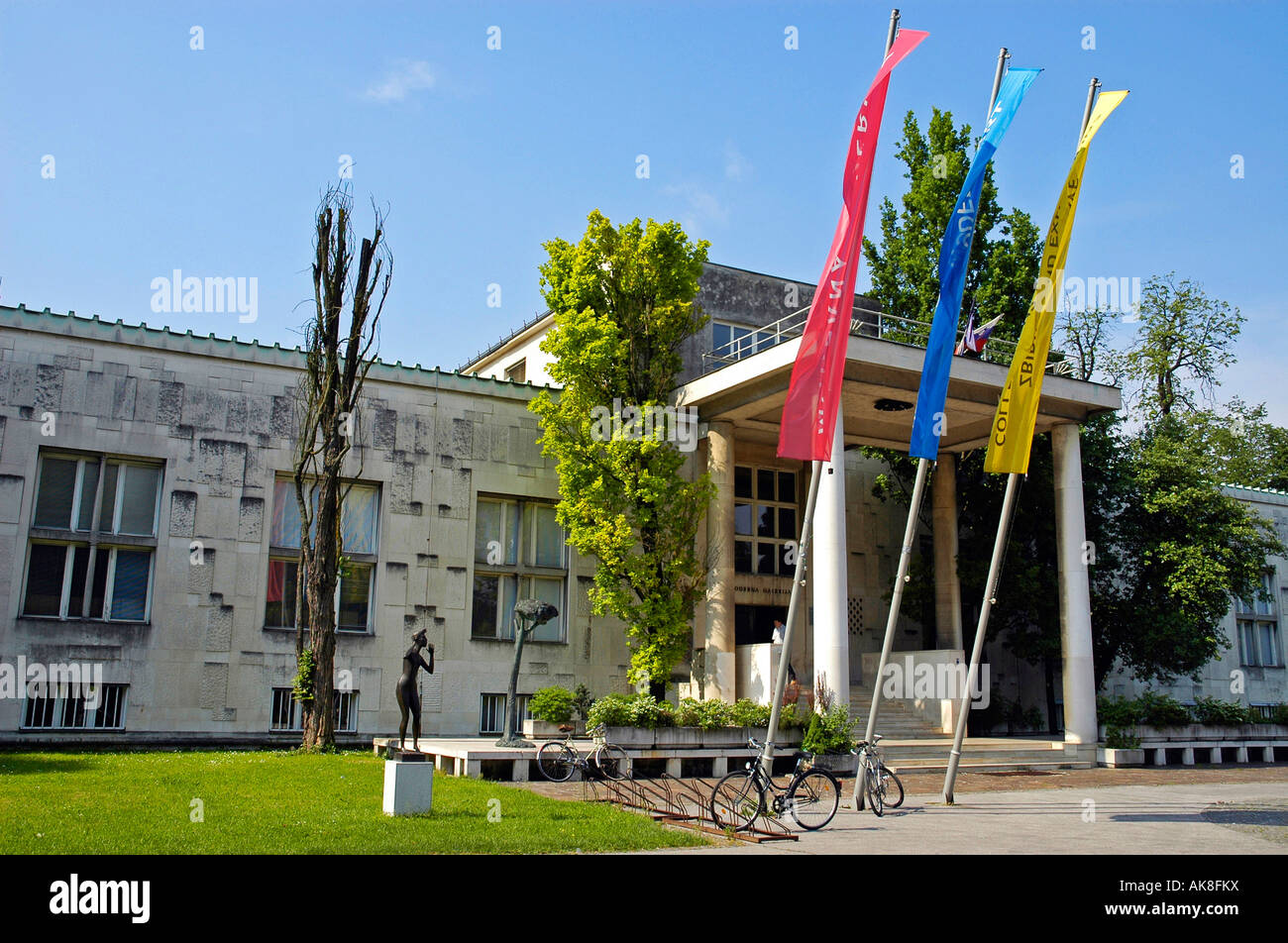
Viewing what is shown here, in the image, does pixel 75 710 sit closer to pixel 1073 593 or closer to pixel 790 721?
pixel 790 721

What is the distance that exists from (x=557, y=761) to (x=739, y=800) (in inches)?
228

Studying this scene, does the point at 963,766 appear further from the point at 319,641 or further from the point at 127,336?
the point at 127,336

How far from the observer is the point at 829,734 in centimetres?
2044

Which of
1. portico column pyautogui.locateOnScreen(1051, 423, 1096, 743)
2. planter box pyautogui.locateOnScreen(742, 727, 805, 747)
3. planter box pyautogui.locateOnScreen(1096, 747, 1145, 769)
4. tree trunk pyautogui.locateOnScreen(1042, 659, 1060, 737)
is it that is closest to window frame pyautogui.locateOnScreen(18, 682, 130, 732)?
planter box pyautogui.locateOnScreen(742, 727, 805, 747)

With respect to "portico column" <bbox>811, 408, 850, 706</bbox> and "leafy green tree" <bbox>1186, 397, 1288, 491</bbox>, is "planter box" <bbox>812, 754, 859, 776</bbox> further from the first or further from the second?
"leafy green tree" <bbox>1186, 397, 1288, 491</bbox>

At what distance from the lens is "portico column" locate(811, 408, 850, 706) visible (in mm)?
21422

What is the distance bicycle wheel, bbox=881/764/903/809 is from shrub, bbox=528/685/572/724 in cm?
686

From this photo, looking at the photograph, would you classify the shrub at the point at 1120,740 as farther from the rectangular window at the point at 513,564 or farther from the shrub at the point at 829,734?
the rectangular window at the point at 513,564

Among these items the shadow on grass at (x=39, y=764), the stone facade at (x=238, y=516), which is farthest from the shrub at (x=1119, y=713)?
the shadow on grass at (x=39, y=764)

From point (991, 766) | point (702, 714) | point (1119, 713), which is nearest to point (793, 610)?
point (702, 714)

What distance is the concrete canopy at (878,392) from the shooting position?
948 inches

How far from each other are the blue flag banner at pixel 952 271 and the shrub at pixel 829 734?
6.74 metres

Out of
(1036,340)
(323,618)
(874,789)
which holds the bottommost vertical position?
(874,789)
